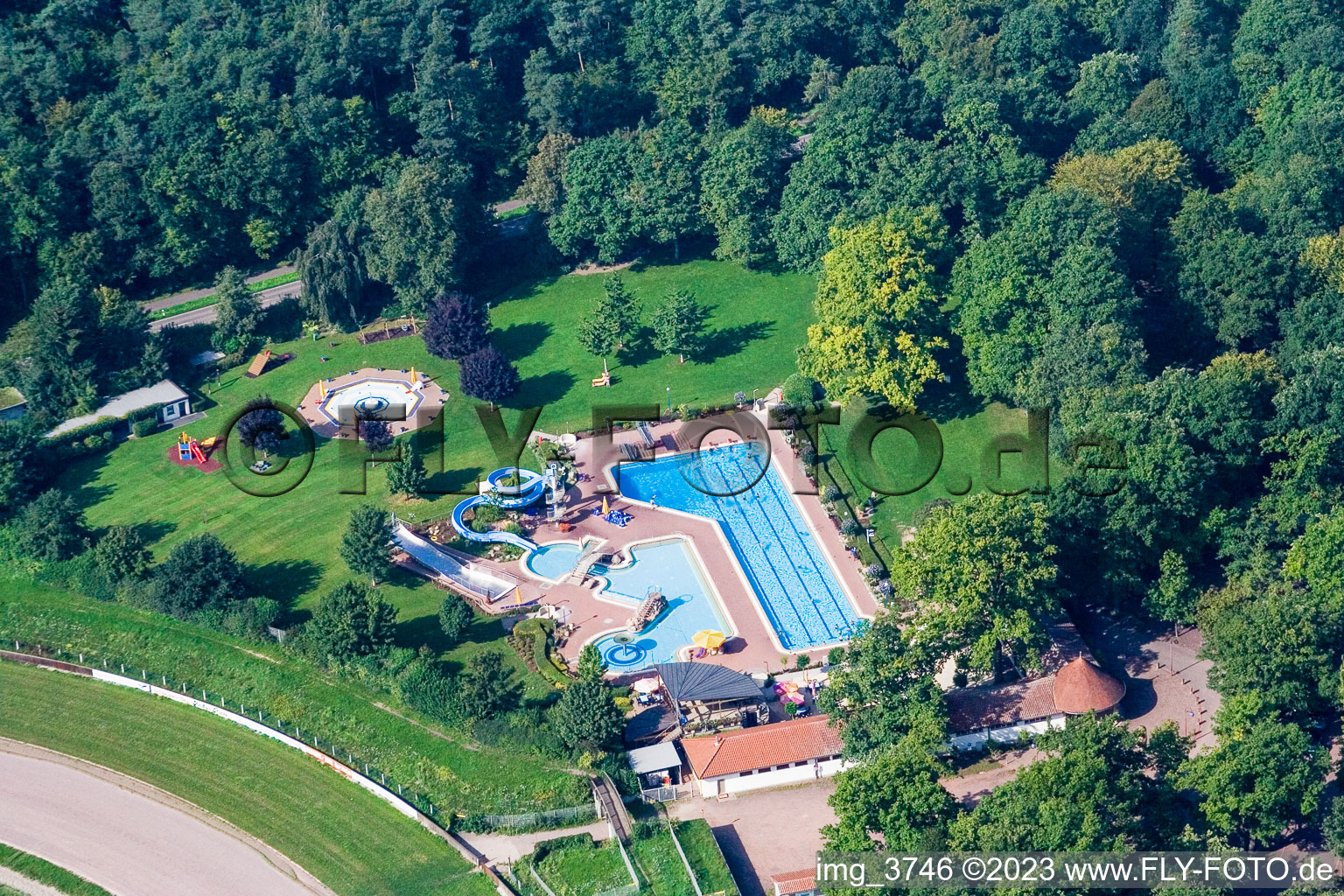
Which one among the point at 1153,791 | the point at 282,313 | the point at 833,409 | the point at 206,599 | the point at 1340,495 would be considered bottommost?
the point at 1153,791

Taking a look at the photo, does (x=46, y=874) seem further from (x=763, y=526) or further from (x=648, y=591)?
(x=763, y=526)

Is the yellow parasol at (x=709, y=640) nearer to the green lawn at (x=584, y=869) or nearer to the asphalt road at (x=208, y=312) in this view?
the green lawn at (x=584, y=869)

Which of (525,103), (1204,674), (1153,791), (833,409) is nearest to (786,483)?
(833,409)

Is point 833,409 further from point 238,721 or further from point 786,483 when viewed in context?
point 238,721

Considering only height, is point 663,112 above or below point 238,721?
above

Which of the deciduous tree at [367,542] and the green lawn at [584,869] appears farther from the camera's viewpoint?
the deciduous tree at [367,542]

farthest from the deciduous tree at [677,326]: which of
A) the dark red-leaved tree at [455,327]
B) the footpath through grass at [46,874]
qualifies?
the footpath through grass at [46,874]

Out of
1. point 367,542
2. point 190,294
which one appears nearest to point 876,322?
point 367,542
